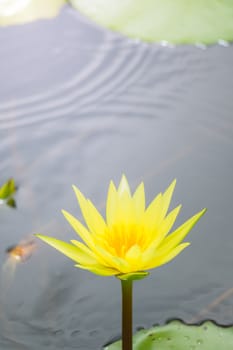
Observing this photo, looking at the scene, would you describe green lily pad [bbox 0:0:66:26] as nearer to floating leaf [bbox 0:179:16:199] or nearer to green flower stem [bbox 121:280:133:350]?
floating leaf [bbox 0:179:16:199]

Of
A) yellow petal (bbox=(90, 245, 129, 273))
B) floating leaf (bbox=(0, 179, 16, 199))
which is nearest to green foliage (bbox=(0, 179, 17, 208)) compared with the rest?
floating leaf (bbox=(0, 179, 16, 199))

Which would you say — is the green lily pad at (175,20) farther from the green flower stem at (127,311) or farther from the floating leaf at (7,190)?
the green flower stem at (127,311)

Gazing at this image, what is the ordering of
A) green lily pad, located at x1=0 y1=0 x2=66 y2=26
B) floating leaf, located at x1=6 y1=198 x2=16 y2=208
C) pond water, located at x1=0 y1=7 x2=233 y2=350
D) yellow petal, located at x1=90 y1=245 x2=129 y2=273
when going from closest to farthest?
yellow petal, located at x1=90 y1=245 x2=129 y2=273 < pond water, located at x1=0 y1=7 x2=233 y2=350 < floating leaf, located at x1=6 y1=198 x2=16 y2=208 < green lily pad, located at x1=0 y1=0 x2=66 y2=26

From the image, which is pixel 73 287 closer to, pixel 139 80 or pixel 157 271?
pixel 157 271

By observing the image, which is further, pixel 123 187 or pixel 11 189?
pixel 11 189

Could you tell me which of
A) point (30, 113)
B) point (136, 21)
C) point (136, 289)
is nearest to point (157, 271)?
point (136, 289)

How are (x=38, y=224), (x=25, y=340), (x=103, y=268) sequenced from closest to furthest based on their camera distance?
1. (x=103, y=268)
2. (x=25, y=340)
3. (x=38, y=224)

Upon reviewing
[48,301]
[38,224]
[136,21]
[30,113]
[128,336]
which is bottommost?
[128,336]
